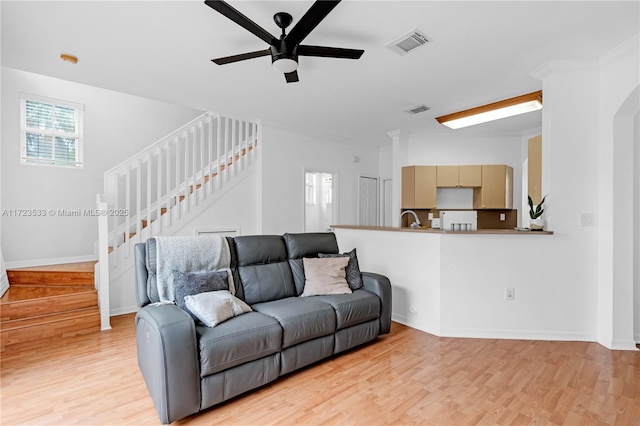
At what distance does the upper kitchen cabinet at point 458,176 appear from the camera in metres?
5.50

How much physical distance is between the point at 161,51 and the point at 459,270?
3.55 meters

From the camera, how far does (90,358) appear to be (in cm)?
276

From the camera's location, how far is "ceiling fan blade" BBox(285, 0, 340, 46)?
180 centimetres

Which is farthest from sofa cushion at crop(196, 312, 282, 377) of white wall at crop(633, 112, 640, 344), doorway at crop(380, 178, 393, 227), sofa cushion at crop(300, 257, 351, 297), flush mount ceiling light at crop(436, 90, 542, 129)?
doorway at crop(380, 178, 393, 227)

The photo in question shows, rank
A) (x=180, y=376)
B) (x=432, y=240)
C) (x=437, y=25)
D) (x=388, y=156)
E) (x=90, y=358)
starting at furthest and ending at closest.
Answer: (x=388, y=156) → (x=432, y=240) → (x=90, y=358) → (x=437, y=25) → (x=180, y=376)


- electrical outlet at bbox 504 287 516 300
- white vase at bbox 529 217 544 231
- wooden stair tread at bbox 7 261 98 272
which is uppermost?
white vase at bbox 529 217 544 231

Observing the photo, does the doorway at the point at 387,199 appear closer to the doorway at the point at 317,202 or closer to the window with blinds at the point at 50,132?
the doorway at the point at 317,202

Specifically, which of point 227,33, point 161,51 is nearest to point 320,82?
point 227,33

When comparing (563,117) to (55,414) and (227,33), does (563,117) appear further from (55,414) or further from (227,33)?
(55,414)

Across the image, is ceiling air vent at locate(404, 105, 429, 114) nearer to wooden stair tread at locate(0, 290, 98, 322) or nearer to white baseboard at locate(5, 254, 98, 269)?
wooden stair tread at locate(0, 290, 98, 322)

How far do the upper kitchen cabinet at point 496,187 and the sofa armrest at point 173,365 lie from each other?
514 cm

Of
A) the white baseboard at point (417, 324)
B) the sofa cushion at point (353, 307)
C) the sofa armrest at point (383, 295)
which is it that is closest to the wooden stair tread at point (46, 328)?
the sofa cushion at point (353, 307)

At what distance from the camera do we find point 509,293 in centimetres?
319

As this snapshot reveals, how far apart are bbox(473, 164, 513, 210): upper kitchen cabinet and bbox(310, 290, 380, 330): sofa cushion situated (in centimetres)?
348
